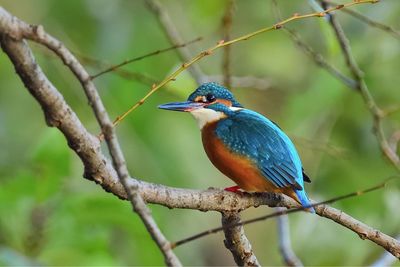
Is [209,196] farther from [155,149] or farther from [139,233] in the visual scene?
[155,149]

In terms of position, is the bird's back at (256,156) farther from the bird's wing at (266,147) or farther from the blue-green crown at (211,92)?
the blue-green crown at (211,92)

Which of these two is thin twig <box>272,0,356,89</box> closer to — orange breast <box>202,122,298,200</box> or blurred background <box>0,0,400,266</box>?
blurred background <box>0,0,400,266</box>

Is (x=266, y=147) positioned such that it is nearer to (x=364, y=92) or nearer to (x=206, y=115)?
(x=206, y=115)

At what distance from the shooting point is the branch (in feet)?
7.38

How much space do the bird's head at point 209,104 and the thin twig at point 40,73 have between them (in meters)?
1.06

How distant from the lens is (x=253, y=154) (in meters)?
2.45

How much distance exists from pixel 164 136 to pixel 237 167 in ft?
5.65

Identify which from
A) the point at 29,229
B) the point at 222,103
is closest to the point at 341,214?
the point at 222,103

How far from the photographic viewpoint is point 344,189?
3.75 meters

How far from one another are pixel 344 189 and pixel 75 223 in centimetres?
132

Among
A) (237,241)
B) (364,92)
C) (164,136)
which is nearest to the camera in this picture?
(237,241)

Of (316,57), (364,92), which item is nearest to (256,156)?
(316,57)

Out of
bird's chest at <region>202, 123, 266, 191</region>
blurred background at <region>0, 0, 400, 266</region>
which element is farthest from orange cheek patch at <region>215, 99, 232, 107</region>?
blurred background at <region>0, 0, 400, 266</region>

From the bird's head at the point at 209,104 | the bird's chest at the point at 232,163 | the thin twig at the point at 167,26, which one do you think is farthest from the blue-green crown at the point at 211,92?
the thin twig at the point at 167,26
